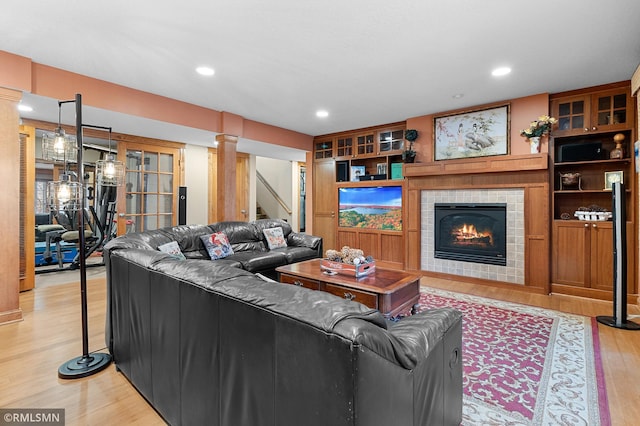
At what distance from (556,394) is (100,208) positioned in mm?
6567

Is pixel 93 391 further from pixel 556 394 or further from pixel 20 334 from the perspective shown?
pixel 556 394

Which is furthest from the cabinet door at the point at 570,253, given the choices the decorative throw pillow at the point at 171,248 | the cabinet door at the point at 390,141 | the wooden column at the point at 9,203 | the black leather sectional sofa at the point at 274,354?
the wooden column at the point at 9,203

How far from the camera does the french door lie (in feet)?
18.0

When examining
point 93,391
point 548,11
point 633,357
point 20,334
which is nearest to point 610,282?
point 633,357

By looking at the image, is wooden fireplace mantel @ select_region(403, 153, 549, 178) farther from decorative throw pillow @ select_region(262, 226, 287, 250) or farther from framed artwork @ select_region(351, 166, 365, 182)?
decorative throw pillow @ select_region(262, 226, 287, 250)

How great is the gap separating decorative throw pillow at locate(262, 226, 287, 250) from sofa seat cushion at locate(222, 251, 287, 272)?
39cm

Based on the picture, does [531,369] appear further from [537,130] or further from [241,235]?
[241,235]

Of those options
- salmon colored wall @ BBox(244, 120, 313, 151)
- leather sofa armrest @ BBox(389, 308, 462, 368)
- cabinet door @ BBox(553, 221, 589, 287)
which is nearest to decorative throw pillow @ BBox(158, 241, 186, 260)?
salmon colored wall @ BBox(244, 120, 313, 151)

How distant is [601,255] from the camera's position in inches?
148

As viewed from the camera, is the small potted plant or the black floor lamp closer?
the black floor lamp

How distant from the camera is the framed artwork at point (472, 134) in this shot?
4.36 m

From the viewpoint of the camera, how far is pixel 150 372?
5.63 ft

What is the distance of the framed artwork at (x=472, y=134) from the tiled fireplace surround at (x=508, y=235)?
1.85ft

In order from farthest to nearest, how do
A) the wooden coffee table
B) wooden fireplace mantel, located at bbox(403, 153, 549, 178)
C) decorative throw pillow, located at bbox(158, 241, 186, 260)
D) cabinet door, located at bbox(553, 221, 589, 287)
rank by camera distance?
wooden fireplace mantel, located at bbox(403, 153, 549, 178) < cabinet door, located at bbox(553, 221, 589, 287) < decorative throw pillow, located at bbox(158, 241, 186, 260) < the wooden coffee table
